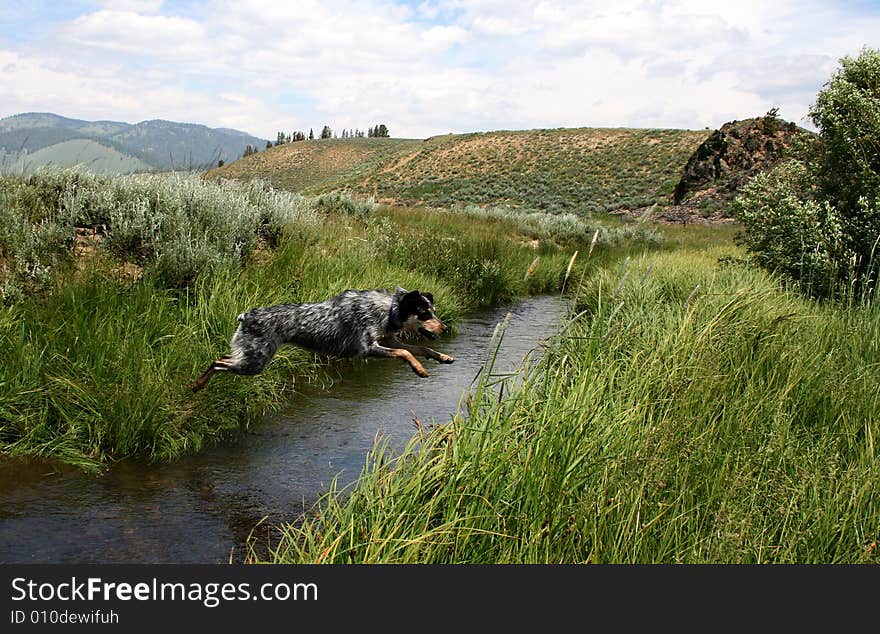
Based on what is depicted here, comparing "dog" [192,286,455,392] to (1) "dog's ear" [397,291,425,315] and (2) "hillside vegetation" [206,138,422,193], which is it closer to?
(1) "dog's ear" [397,291,425,315]

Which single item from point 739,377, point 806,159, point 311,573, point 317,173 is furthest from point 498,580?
point 317,173

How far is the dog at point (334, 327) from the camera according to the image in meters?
5.73

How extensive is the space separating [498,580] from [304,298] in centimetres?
651

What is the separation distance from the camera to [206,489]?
16.9 ft

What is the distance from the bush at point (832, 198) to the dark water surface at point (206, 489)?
5.03m

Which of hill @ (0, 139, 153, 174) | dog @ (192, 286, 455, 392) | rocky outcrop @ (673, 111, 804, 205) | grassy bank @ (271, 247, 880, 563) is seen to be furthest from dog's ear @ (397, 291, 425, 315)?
rocky outcrop @ (673, 111, 804, 205)

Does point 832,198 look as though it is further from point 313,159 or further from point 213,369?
point 313,159

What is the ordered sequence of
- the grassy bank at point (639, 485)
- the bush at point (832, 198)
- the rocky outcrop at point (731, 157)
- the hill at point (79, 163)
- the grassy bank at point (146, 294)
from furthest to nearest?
the rocky outcrop at point (731, 157)
the hill at point (79, 163)
the bush at point (832, 198)
the grassy bank at point (146, 294)
the grassy bank at point (639, 485)

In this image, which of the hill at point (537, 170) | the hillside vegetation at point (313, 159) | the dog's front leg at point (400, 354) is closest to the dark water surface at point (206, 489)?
the dog's front leg at point (400, 354)

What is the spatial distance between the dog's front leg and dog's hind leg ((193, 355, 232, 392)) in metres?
1.13

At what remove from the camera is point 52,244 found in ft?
26.0

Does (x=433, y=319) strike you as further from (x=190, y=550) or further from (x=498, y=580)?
(x=498, y=580)

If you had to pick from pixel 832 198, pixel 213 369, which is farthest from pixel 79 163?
pixel 832 198

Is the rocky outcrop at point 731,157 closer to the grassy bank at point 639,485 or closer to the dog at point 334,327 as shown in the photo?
the dog at point 334,327
